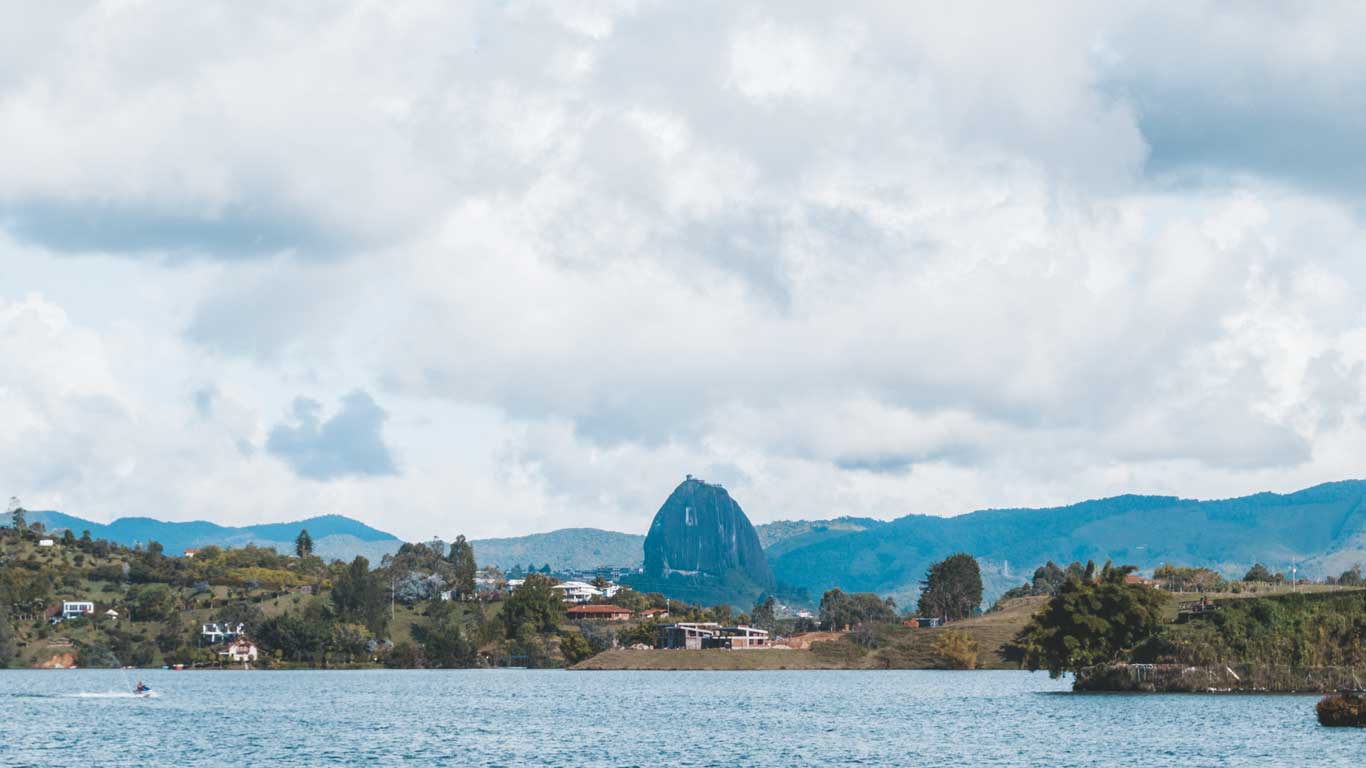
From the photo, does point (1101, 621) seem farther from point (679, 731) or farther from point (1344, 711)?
point (679, 731)

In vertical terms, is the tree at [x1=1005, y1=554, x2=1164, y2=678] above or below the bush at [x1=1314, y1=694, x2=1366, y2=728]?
above

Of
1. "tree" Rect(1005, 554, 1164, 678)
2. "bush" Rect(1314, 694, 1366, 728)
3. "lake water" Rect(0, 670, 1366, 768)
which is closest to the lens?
"lake water" Rect(0, 670, 1366, 768)

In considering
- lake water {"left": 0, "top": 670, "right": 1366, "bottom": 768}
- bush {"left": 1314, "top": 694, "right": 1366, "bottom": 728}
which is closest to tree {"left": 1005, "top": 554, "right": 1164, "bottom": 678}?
lake water {"left": 0, "top": 670, "right": 1366, "bottom": 768}

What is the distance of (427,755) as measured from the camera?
10669cm

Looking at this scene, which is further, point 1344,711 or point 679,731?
point 679,731

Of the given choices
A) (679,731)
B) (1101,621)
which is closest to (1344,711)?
(679,731)

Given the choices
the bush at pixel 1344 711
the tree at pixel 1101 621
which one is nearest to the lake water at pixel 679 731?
the bush at pixel 1344 711

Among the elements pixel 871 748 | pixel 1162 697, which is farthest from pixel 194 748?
pixel 1162 697

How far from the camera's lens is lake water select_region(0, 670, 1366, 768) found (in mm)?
103812

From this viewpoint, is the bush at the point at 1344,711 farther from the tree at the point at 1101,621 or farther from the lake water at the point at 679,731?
the tree at the point at 1101,621

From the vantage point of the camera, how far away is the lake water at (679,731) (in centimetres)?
10381

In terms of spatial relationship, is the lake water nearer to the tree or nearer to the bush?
the bush

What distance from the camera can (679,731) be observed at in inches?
5084

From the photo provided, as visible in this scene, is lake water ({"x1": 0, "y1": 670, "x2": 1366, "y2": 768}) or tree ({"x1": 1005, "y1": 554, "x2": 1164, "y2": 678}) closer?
lake water ({"x1": 0, "y1": 670, "x2": 1366, "y2": 768})
